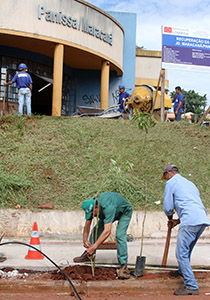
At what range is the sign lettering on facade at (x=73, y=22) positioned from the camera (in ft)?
44.1

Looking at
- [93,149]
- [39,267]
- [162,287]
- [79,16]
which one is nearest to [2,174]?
Answer: [93,149]

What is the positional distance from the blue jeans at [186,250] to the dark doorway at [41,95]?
12729 millimetres

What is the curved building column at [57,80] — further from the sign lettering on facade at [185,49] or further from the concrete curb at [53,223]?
the concrete curb at [53,223]

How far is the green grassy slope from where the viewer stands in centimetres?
774

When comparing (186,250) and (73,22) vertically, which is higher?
(73,22)

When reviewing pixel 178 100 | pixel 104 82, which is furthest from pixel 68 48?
pixel 178 100

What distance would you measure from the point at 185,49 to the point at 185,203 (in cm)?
913

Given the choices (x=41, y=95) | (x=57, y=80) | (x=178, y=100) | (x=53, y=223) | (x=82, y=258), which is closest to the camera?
(x=82, y=258)

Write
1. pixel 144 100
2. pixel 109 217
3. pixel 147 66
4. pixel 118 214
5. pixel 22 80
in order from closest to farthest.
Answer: pixel 109 217 → pixel 118 214 → pixel 22 80 → pixel 144 100 → pixel 147 66

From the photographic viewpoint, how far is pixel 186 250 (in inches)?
165

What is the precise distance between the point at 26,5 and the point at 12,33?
124 centimetres

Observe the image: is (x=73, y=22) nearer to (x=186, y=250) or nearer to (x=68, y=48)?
(x=68, y=48)

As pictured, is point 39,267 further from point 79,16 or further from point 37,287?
point 79,16

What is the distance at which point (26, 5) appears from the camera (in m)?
13.1
